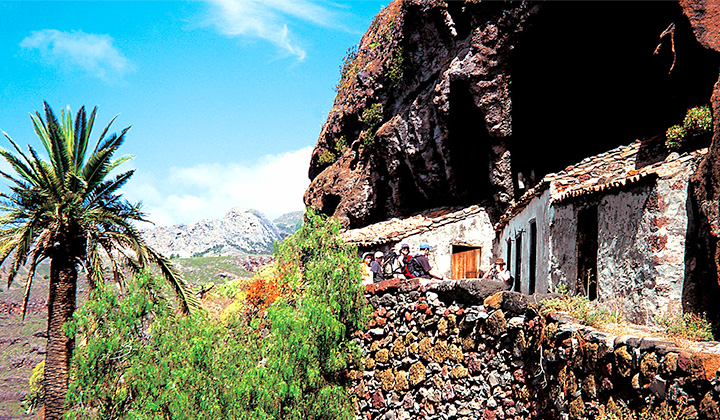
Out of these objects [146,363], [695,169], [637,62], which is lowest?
[146,363]

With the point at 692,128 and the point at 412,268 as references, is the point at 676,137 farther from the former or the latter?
the point at 412,268

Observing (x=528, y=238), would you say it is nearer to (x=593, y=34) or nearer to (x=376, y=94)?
(x=593, y=34)

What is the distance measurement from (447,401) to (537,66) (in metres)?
11.1

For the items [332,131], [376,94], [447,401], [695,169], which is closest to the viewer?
[695,169]

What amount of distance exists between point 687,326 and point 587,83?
1089 centimetres

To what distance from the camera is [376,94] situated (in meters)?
23.1

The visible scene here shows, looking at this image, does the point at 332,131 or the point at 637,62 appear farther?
the point at 332,131

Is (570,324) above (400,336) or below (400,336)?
above

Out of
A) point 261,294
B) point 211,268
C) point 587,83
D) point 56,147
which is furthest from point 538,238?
point 211,268

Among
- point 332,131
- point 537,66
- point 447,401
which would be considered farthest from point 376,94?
point 447,401

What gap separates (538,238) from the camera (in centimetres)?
1307

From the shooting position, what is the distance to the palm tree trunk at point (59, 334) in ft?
39.0

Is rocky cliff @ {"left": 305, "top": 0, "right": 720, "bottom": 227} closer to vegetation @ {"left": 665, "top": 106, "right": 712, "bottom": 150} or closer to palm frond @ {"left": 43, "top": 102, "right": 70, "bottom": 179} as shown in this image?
vegetation @ {"left": 665, "top": 106, "right": 712, "bottom": 150}

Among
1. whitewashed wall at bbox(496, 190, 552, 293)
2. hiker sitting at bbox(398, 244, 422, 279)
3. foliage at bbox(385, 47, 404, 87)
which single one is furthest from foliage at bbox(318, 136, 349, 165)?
hiker sitting at bbox(398, 244, 422, 279)
